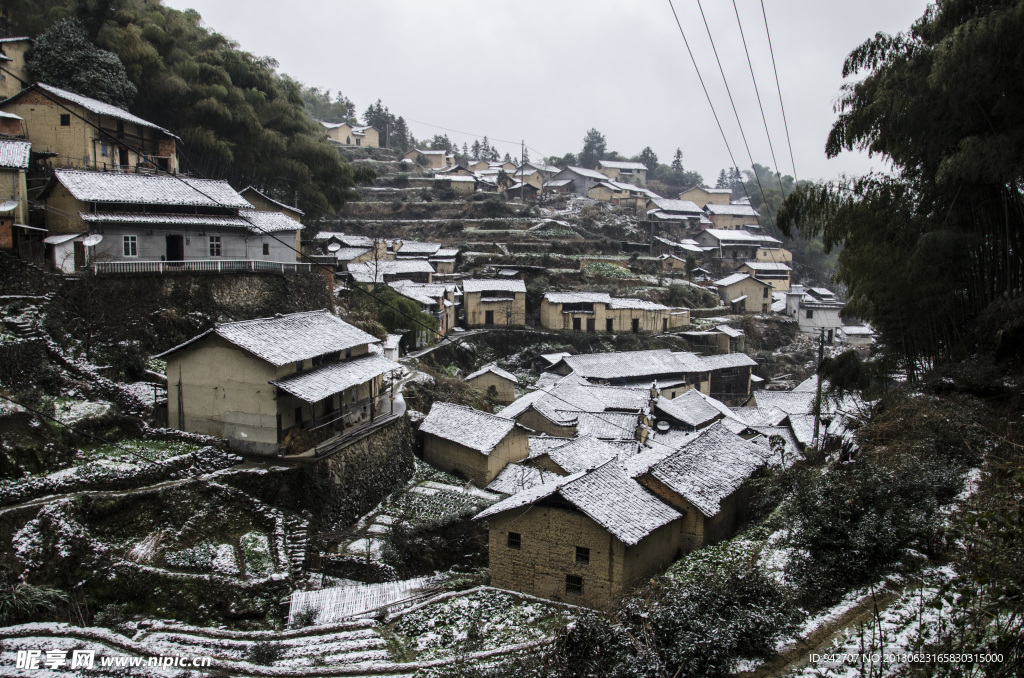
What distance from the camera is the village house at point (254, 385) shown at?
656 inches

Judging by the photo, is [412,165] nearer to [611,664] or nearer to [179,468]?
[179,468]

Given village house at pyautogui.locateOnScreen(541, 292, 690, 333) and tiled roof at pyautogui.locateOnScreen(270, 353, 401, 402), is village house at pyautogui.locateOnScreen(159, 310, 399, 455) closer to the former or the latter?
tiled roof at pyautogui.locateOnScreen(270, 353, 401, 402)

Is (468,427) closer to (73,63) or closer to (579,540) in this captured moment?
(579,540)

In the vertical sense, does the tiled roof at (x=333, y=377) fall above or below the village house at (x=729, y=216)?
below

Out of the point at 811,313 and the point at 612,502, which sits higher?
the point at 811,313

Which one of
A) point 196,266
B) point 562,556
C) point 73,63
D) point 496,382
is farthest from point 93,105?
point 562,556

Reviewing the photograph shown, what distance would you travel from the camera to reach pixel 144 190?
872 inches

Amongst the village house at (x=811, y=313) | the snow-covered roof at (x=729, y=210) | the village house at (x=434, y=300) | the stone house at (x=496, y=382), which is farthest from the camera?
the snow-covered roof at (x=729, y=210)

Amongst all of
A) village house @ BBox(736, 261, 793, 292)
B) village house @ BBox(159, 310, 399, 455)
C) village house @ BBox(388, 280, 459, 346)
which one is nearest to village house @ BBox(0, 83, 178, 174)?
village house @ BBox(159, 310, 399, 455)

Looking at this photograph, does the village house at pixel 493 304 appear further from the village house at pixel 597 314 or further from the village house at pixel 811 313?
the village house at pixel 811 313

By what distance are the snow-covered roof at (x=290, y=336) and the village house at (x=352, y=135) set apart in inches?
2463

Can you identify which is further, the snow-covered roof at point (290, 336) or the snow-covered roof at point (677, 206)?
the snow-covered roof at point (677, 206)

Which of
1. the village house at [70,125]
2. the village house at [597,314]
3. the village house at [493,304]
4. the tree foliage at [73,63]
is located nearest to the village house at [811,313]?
the village house at [597,314]

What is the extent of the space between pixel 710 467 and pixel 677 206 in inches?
2144
